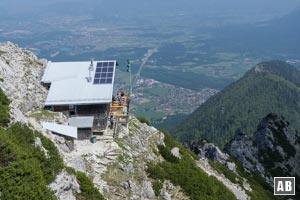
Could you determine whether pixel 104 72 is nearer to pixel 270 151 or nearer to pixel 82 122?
pixel 82 122

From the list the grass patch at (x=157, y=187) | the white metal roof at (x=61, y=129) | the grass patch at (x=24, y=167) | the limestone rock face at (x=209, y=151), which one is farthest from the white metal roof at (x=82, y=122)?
the limestone rock face at (x=209, y=151)

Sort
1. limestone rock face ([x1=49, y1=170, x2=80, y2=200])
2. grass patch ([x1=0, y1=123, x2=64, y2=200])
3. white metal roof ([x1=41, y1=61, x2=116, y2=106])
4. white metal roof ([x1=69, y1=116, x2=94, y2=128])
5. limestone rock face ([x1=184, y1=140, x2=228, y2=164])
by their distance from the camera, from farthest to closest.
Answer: limestone rock face ([x1=184, y1=140, x2=228, y2=164]), white metal roof ([x1=41, y1=61, x2=116, y2=106]), white metal roof ([x1=69, y1=116, x2=94, y2=128]), limestone rock face ([x1=49, y1=170, x2=80, y2=200]), grass patch ([x1=0, y1=123, x2=64, y2=200])

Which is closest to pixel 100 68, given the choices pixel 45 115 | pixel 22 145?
pixel 45 115

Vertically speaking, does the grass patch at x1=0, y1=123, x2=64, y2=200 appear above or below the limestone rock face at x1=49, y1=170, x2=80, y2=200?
above

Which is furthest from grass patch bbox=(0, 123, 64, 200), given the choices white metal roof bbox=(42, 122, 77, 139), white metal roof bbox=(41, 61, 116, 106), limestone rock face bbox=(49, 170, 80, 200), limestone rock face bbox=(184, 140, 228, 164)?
limestone rock face bbox=(184, 140, 228, 164)

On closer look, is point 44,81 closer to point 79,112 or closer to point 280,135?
point 79,112

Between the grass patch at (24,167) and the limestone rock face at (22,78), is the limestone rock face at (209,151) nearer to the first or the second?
the limestone rock face at (22,78)

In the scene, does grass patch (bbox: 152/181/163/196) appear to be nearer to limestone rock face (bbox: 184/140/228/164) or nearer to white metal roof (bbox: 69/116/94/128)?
white metal roof (bbox: 69/116/94/128)
